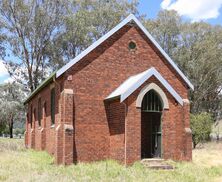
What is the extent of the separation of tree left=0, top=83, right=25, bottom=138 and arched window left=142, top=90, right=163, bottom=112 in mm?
29964

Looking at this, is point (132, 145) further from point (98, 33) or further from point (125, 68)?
point (98, 33)

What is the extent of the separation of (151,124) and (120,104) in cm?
338

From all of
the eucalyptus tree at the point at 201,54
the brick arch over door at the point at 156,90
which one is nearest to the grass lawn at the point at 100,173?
the brick arch over door at the point at 156,90

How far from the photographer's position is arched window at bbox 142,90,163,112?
19844 millimetres

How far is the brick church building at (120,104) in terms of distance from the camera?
733 inches

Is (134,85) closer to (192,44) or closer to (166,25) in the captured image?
(166,25)

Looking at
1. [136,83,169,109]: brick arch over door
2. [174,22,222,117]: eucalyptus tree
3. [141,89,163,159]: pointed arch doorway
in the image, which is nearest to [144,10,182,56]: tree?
[174,22,222,117]: eucalyptus tree

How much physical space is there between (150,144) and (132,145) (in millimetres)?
3567

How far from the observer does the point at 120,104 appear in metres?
19.0

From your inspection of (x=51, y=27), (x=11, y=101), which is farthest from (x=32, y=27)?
(x=11, y=101)

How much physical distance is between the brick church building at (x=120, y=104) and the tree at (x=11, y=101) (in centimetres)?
2845

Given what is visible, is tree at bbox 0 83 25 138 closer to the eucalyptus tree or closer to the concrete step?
the eucalyptus tree

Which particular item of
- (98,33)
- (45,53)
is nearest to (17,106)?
(45,53)

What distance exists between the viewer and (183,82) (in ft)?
74.9
